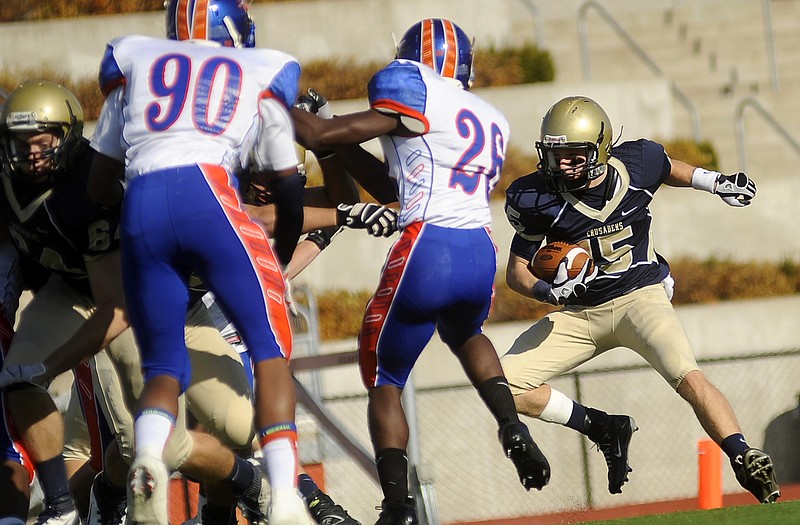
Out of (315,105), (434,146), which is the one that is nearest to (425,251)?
(434,146)

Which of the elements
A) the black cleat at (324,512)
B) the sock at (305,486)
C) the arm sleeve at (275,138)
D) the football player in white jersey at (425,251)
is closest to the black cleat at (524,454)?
the football player in white jersey at (425,251)

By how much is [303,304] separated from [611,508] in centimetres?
308

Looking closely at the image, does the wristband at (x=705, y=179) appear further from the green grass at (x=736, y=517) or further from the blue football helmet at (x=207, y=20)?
the blue football helmet at (x=207, y=20)

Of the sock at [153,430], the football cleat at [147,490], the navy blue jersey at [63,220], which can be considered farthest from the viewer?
the navy blue jersey at [63,220]

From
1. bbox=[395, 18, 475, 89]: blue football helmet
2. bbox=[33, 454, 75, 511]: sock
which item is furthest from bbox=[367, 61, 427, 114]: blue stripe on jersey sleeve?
bbox=[33, 454, 75, 511]: sock

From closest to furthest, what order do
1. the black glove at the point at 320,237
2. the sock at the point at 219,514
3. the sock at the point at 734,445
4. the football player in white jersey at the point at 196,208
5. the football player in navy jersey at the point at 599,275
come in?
1. the football player in white jersey at the point at 196,208
2. the sock at the point at 219,514
3. the sock at the point at 734,445
4. the black glove at the point at 320,237
5. the football player in navy jersey at the point at 599,275

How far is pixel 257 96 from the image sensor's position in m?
4.58

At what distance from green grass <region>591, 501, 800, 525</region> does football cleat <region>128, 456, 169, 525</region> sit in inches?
95.3

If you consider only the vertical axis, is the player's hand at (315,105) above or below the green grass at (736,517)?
above

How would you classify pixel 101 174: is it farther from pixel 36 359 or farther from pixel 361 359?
pixel 361 359

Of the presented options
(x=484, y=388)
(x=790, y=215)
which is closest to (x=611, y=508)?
(x=790, y=215)

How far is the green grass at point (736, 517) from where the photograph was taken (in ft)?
17.7

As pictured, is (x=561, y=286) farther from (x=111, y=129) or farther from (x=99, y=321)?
(x=111, y=129)

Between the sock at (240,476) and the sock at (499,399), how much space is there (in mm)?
1035
